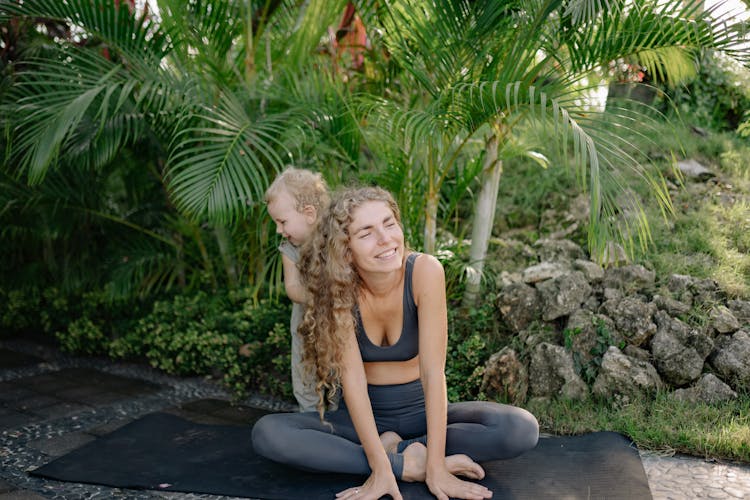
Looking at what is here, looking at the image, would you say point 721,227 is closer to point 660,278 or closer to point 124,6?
point 660,278

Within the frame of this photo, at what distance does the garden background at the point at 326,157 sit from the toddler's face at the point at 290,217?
0.40 m

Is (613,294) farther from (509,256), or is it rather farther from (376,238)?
(376,238)

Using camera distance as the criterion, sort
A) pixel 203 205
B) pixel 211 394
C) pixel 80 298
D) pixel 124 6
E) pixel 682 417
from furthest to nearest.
→ 1. pixel 80 298
2. pixel 211 394
3. pixel 124 6
4. pixel 203 205
5. pixel 682 417

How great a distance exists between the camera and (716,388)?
3.10 m

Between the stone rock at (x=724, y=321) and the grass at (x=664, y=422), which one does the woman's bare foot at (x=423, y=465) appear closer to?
the grass at (x=664, y=422)

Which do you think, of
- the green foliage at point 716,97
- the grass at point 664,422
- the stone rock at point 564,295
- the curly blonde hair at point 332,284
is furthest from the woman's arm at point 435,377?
the green foliage at point 716,97

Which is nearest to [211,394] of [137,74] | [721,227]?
[137,74]

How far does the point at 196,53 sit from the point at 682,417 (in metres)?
3.74

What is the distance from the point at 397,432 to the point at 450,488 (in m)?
0.40

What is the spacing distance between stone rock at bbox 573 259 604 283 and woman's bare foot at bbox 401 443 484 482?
1.73 meters

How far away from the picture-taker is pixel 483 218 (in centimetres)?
383

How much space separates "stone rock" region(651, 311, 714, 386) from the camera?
3.21 meters

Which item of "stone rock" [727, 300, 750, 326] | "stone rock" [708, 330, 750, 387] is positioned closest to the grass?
"stone rock" [708, 330, 750, 387]

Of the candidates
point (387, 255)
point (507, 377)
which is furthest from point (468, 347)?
point (387, 255)
